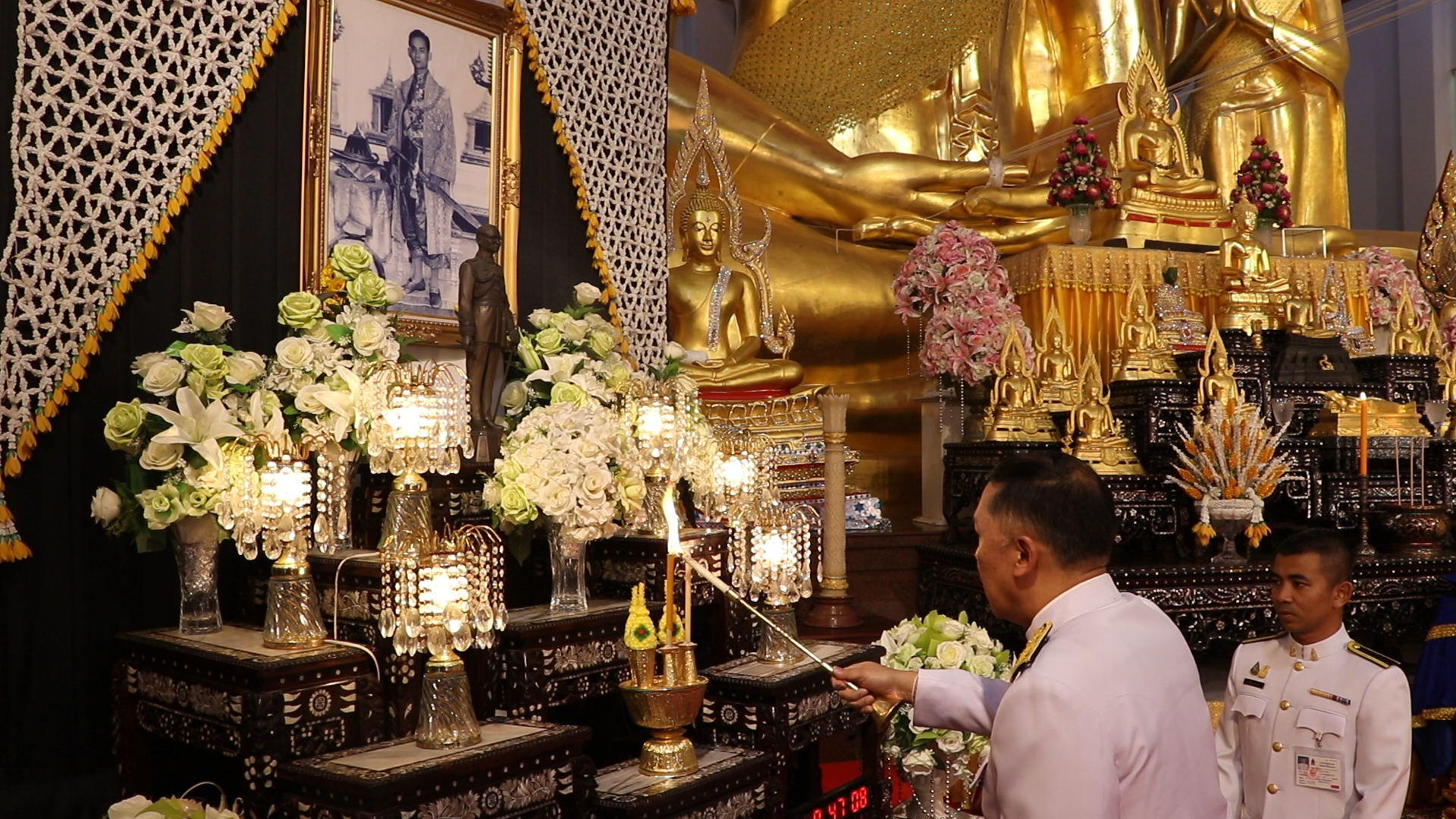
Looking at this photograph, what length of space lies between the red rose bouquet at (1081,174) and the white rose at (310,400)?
419 centimetres

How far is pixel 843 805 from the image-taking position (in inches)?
125

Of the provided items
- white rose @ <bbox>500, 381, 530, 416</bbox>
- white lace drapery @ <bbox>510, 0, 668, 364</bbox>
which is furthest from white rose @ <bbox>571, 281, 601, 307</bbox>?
white lace drapery @ <bbox>510, 0, 668, 364</bbox>

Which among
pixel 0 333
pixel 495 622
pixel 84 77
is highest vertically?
pixel 84 77

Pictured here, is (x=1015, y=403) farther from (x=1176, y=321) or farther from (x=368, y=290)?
(x=368, y=290)

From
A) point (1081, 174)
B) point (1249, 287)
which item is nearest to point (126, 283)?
point (1081, 174)

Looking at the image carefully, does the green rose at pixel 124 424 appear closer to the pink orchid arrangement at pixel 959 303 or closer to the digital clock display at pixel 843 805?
the digital clock display at pixel 843 805

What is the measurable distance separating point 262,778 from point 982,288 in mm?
3899

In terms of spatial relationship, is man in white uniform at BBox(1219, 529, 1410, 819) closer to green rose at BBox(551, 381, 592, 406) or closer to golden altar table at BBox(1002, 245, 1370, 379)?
green rose at BBox(551, 381, 592, 406)

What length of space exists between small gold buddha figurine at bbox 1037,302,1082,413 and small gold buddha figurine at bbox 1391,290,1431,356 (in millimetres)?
1635

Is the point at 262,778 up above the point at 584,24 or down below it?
below

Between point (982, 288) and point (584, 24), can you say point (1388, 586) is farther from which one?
point (584, 24)

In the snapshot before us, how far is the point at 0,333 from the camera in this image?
304 cm

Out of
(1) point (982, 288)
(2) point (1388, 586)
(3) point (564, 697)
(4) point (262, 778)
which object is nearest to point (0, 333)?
(4) point (262, 778)

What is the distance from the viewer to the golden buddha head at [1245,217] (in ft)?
20.3
